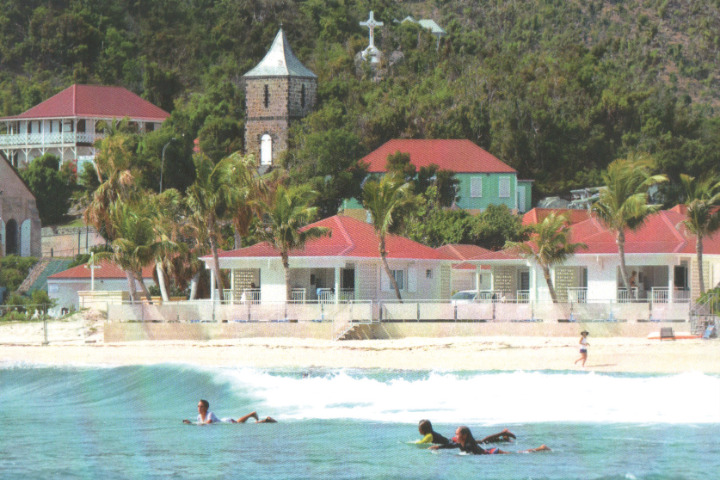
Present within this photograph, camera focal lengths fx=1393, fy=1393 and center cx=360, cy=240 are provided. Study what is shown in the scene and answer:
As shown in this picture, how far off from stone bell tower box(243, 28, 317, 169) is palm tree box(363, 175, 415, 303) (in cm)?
2876

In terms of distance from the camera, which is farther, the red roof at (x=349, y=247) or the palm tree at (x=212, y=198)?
the palm tree at (x=212, y=198)

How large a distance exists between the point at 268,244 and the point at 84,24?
228 feet

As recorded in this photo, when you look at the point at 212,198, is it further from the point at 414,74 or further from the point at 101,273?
the point at 414,74

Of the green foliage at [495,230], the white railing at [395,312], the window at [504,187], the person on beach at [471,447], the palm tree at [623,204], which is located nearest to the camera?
the person on beach at [471,447]

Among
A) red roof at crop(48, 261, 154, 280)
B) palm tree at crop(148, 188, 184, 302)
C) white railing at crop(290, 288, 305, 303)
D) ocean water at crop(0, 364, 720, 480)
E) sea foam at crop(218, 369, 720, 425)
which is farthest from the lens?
red roof at crop(48, 261, 154, 280)

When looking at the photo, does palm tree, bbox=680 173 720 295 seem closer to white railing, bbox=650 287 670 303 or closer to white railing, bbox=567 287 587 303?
white railing, bbox=650 287 670 303

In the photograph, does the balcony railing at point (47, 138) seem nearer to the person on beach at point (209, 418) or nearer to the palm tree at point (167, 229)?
the palm tree at point (167, 229)

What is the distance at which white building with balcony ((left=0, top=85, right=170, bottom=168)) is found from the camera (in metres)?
87.1

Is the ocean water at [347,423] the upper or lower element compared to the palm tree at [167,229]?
lower

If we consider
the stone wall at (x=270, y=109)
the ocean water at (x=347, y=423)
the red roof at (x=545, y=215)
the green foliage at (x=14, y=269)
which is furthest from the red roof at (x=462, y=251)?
the green foliage at (x=14, y=269)

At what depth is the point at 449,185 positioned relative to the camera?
224ft

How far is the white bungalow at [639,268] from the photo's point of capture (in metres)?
45.7

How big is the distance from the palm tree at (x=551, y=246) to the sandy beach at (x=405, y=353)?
4889 millimetres

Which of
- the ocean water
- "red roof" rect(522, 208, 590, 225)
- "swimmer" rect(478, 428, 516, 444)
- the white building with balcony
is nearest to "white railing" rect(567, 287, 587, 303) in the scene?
the ocean water
